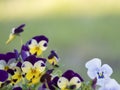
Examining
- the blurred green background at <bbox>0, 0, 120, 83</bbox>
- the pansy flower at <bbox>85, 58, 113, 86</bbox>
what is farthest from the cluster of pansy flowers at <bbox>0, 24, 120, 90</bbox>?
the blurred green background at <bbox>0, 0, 120, 83</bbox>

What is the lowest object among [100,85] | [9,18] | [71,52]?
[100,85]

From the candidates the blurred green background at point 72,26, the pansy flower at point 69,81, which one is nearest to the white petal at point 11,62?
the pansy flower at point 69,81

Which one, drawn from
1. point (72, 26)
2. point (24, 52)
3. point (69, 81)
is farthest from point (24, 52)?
point (72, 26)

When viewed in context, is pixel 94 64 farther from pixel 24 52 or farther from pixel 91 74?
pixel 24 52

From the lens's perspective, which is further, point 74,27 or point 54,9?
point 54,9

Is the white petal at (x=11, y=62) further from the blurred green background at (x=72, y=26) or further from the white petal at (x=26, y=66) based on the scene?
the blurred green background at (x=72, y=26)

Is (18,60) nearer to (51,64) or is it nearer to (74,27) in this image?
(51,64)

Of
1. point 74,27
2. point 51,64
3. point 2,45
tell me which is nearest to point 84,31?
point 74,27
